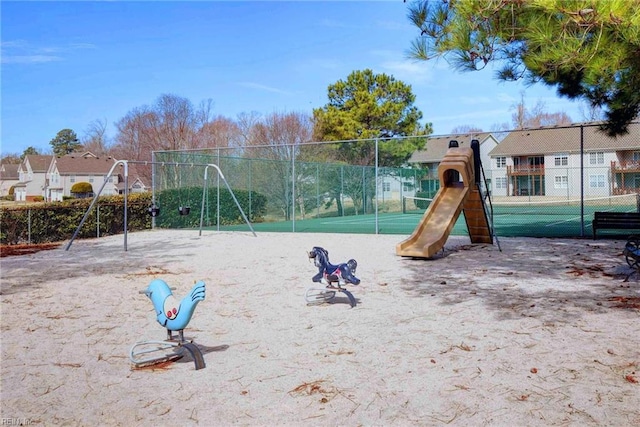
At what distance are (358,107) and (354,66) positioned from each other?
2683mm

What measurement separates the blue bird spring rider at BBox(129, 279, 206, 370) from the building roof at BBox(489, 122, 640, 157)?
23.4 m

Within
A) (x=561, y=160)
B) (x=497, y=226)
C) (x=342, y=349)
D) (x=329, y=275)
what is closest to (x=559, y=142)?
(x=561, y=160)

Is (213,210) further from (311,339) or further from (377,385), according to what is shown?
(377,385)

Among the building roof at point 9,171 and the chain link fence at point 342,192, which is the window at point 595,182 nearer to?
the chain link fence at point 342,192

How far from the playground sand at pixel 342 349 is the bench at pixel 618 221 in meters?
2.98

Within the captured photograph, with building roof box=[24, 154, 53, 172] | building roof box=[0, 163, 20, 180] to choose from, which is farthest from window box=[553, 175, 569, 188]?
building roof box=[0, 163, 20, 180]

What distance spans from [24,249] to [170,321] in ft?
29.1

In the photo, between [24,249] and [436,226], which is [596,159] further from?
[24,249]

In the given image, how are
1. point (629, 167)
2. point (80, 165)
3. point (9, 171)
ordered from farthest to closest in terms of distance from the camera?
point (9, 171) → point (80, 165) → point (629, 167)

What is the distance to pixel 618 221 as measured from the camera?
10.3 m

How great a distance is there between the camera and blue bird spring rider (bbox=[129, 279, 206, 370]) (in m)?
3.54

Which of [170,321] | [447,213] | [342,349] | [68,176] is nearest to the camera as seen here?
[170,321]

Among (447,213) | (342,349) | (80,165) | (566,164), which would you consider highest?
(80,165)

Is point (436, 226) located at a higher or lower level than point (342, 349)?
higher
